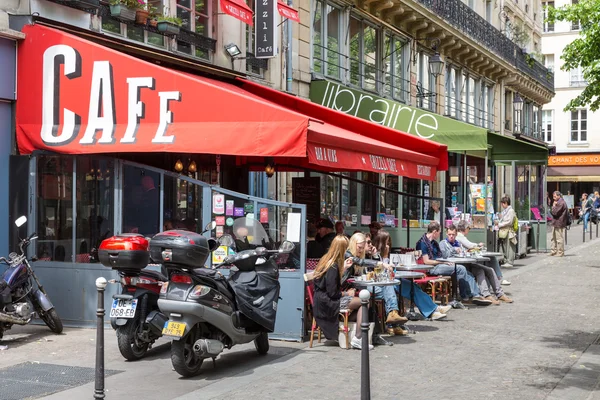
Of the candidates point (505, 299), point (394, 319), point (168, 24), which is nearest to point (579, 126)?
point (505, 299)

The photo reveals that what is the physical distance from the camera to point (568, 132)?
51844 mm

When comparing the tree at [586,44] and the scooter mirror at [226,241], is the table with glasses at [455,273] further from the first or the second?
the scooter mirror at [226,241]

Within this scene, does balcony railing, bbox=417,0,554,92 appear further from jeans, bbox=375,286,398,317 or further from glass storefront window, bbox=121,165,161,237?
glass storefront window, bbox=121,165,161,237

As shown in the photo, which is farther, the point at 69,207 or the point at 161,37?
the point at 161,37

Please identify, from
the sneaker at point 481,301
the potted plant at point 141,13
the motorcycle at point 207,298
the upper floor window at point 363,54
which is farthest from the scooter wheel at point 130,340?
the upper floor window at point 363,54

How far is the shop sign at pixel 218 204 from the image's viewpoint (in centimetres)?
981

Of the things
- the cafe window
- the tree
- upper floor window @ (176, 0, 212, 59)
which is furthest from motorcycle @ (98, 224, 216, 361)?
the tree

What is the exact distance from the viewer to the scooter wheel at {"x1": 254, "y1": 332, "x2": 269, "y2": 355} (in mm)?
8836

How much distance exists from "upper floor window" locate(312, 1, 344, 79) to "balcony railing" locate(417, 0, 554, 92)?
4.28 metres

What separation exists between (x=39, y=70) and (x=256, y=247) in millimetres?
3565

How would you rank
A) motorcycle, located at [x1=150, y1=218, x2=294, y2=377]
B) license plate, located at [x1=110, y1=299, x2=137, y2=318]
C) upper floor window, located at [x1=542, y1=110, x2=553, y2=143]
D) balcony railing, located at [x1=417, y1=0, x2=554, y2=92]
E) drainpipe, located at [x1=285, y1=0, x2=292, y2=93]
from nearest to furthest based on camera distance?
motorcycle, located at [x1=150, y1=218, x2=294, y2=377]
license plate, located at [x1=110, y1=299, x2=137, y2=318]
drainpipe, located at [x1=285, y1=0, x2=292, y2=93]
balcony railing, located at [x1=417, y1=0, x2=554, y2=92]
upper floor window, located at [x1=542, y1=110, x2=553, y2=143]

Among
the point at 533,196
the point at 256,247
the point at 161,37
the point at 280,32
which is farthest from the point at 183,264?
the point at 533,196

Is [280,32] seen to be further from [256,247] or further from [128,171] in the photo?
[256,247]

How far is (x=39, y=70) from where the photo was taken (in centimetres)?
1035
